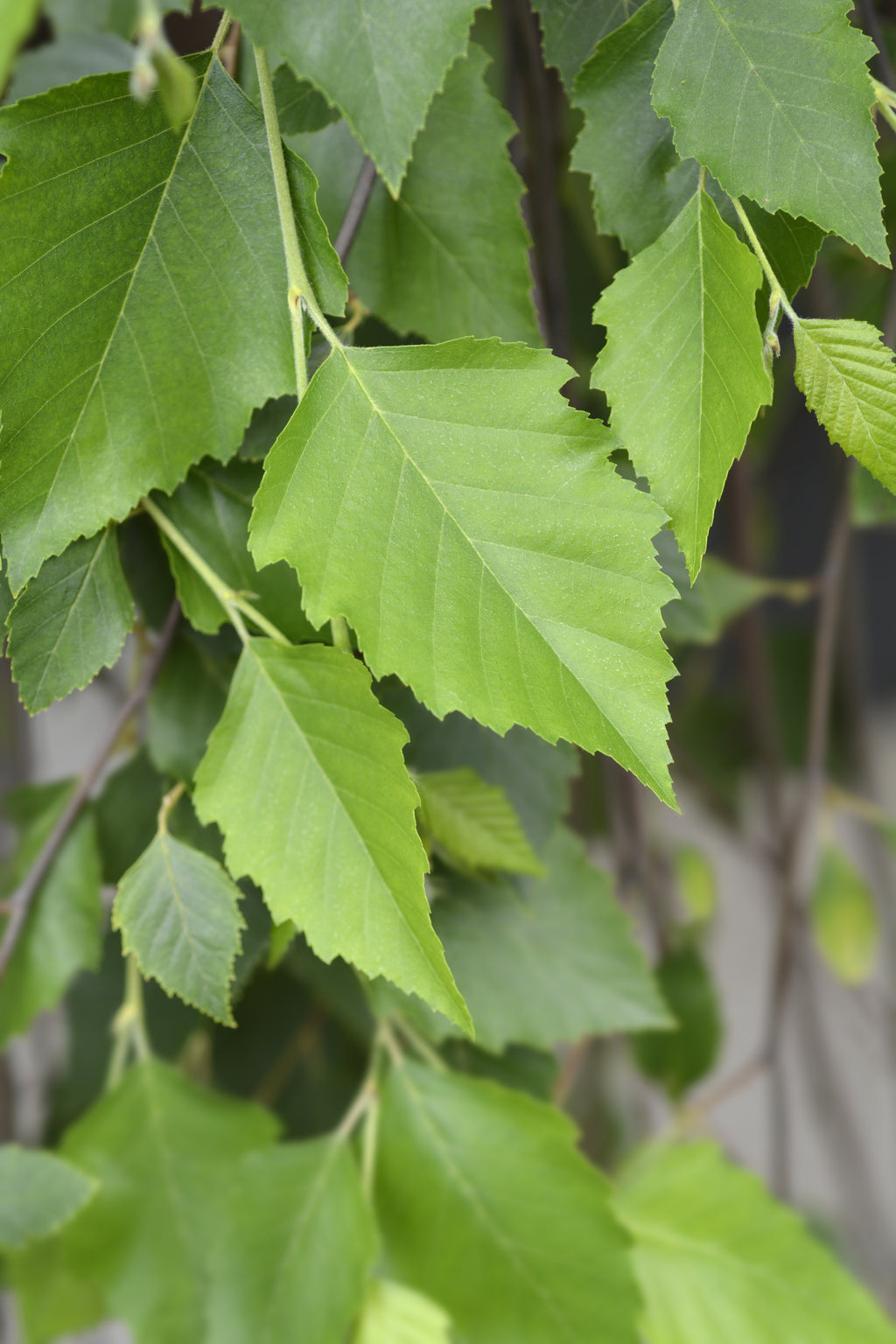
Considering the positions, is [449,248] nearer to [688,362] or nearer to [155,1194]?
[688,362]

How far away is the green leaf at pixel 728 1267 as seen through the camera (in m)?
0.26

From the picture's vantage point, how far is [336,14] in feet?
0.44

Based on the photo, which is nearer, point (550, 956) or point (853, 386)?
point (853, 386)

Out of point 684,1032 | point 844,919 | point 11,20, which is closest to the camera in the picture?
point 11,20

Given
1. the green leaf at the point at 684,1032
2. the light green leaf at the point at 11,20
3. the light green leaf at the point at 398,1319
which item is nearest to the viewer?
the light green leaf at the point at 11,20

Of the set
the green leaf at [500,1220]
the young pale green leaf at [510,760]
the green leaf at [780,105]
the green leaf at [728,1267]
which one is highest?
the green leaf at [780,105]

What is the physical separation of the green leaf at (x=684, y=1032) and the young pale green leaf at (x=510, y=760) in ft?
0.56

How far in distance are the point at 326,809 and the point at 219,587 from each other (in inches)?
1.6

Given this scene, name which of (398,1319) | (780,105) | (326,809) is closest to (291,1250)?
(398,1319)

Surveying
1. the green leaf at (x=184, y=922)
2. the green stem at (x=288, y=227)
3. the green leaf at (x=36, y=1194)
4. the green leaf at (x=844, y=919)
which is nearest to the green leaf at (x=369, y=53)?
the green stem at (x=288, y=227)

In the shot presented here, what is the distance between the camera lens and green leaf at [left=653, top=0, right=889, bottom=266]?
0.13 meters

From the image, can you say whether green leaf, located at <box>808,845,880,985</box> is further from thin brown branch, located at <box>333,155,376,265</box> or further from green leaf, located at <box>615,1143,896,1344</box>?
thin brown branch, located at <box>333,155,376,265</box>

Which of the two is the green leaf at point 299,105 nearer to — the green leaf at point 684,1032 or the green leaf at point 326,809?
the green leaf at point 326,809

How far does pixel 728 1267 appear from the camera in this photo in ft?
0.88
